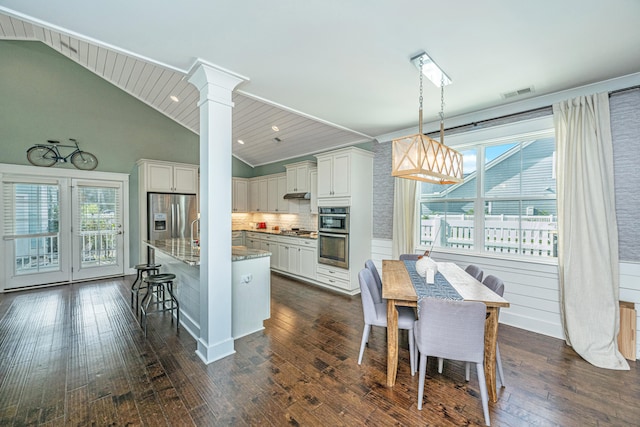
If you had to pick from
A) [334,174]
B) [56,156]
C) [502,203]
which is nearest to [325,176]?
[334,174]

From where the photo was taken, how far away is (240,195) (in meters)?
7.42

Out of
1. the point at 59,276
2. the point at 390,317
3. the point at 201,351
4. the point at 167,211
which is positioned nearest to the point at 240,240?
the point at 167,211

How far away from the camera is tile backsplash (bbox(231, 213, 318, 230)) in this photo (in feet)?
20.1

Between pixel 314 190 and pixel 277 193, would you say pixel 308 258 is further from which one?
pixel 277 193

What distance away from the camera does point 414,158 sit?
7.22 feet

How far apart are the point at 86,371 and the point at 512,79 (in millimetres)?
4919

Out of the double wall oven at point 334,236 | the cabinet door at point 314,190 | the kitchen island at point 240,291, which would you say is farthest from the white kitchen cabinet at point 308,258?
the kitchen island at point 240,291

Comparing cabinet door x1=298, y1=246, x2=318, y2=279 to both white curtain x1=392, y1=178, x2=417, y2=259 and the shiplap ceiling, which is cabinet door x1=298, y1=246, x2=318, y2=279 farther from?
the shiplap ceiling

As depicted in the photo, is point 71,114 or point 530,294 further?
point 71,114

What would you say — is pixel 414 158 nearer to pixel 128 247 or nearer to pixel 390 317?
pixel 390 317

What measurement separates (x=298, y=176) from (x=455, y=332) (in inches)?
179

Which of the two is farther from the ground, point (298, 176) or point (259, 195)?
point (298, 176)

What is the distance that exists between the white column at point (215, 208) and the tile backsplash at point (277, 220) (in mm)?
3507

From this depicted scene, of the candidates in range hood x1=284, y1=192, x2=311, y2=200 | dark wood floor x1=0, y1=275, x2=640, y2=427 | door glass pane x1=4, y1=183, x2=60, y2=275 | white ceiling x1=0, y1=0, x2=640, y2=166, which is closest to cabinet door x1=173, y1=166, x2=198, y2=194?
door glass pane x1=4, y1=183, x2=60, y2=275
